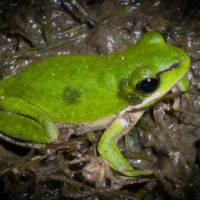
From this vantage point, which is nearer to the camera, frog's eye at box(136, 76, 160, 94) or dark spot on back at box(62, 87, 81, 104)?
frog's eye at box(136, 76, 160, 94)

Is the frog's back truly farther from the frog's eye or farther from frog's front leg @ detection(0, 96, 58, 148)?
the frog's eye

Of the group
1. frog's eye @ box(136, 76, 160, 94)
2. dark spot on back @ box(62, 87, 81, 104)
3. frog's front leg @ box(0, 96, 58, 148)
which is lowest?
frog's front leg @ box(0, 96, 58, 148)

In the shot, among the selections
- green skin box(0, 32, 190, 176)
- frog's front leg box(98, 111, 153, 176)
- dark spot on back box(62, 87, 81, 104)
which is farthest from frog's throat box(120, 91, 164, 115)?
dark spot on back box(62, 87, 81, 104)

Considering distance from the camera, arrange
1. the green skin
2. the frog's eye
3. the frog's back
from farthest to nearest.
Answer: the frog's back < the green skin < the frog's eye

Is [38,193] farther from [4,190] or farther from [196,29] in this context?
[196,29]

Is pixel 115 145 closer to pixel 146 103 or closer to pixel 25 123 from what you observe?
pixel 146 103

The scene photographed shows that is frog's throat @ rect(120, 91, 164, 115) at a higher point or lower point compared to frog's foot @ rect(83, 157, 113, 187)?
higher
